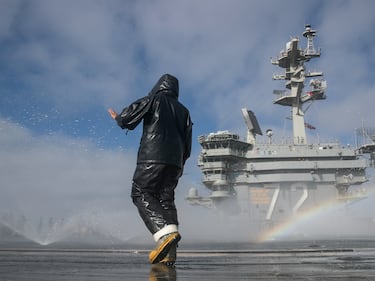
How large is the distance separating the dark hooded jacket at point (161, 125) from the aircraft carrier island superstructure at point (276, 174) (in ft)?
127

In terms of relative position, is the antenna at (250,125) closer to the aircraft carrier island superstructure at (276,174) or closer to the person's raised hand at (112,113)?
the aircraft carrier island superstructure at (276,174)

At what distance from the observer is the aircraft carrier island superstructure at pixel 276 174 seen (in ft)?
144

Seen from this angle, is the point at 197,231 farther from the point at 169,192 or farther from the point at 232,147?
the point at 169,192

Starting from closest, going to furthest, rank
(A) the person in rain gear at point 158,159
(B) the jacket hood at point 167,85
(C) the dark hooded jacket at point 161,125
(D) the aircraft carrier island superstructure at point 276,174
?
(A) the person in rain gear at point 158,159, (C) the dark hooded jacket at point 161,125, (B) the jacket hood at point 167,85, (D) the aircraft carrier island superstructure at point 276,174

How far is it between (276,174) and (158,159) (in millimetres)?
41525

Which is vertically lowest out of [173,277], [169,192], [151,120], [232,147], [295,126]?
[173,277]

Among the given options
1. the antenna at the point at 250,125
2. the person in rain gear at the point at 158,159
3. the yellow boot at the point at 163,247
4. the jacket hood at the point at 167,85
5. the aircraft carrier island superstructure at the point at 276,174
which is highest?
the antenna at the point at 250,125

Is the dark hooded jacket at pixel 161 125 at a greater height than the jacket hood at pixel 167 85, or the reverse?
the jacket hood at pixel 167 85

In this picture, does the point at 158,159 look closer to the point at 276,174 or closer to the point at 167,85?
the point at 167,85

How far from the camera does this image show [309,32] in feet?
175

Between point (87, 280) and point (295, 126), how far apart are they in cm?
5098

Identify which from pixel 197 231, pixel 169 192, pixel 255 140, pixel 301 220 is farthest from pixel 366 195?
pixel 169 192

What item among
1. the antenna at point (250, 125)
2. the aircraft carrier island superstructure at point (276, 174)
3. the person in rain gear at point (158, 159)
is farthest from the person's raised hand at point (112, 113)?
the antenna at point (250, 125)

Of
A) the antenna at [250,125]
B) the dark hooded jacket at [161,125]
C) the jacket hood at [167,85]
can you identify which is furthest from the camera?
the antenna at [250,125]
